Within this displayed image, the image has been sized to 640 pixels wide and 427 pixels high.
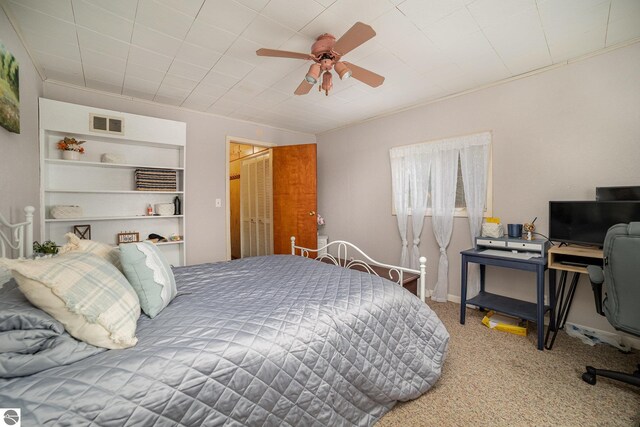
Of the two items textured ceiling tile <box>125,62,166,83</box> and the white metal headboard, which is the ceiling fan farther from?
the white metal headboard

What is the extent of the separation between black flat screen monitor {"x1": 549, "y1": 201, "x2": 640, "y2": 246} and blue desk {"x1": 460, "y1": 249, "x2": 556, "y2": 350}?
1.17ft

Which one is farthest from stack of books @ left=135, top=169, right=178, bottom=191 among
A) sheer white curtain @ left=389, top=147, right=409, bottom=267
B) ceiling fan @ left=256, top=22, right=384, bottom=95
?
sheer white curtain @ left=389, top=147, right=409, bottom=267

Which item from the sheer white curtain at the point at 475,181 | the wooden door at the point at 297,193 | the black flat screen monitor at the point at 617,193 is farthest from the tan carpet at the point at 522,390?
the wooden door at the point at 297,193

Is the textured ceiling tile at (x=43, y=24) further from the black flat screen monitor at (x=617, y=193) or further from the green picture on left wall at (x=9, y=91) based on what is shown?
the black flat screen monitor at (x=617, y=193)

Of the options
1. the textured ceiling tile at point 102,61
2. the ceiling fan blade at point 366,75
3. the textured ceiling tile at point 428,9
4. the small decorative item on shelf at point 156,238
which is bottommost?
the small decorative item on shelf at point 156,238

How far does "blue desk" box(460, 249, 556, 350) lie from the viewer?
7.32 feet

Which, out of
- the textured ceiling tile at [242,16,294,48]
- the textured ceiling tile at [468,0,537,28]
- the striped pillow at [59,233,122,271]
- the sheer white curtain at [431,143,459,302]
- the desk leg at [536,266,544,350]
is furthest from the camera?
the sheer white curtain at [431,143,459,302]

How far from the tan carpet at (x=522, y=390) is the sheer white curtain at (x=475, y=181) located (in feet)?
2.68

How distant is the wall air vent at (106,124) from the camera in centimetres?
275

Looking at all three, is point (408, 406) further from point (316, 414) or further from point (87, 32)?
point (87, 32)

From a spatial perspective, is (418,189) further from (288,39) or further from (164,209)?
(164,209)

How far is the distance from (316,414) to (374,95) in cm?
311

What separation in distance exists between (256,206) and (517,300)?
4.00 m

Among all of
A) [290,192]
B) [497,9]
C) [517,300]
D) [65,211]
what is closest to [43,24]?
[65,211]
